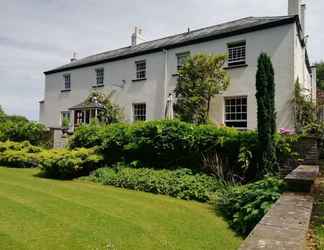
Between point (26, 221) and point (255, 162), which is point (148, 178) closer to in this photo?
point (255, 162)

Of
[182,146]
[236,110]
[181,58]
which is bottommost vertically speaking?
[182,146]

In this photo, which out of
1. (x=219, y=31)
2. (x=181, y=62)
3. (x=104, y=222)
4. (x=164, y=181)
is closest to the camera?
(x=104, y=222)

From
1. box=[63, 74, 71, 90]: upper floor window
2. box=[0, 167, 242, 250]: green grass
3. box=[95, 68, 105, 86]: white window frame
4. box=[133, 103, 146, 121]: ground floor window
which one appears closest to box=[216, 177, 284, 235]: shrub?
box=[0, 167, 242, 250]: green grass

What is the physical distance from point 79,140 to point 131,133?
11.1ft

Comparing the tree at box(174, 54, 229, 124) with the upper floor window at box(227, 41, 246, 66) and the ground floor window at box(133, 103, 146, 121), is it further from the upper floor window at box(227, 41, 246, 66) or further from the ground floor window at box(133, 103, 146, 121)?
the ground floor window at box(133, 103, 146, 121)

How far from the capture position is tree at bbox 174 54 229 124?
14.8 metres

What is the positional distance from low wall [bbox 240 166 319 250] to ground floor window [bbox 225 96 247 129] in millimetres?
9861

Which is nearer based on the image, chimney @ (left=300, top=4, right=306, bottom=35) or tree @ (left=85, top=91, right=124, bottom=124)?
chimney @ (left=300, top=4, right=306, bottom=35)

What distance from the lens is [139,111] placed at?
19406 millimetres

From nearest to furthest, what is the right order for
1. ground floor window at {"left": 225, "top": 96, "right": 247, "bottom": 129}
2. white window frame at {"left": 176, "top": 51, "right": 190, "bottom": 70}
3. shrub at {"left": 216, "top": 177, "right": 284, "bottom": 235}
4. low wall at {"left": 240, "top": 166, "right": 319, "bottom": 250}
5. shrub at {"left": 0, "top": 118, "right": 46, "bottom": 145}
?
1. low wall at {"left": 240, "top": 166, "right": 319, "bottom": 250}
2. shrub at {"left": 216, "top": 177, "right": 284, "bottom": 235}
3. ground floor window at {"left": 225, "top": 96, "right": 247, "bottom": 129}
4. white window frame at {"left": 176, "top": 51, "right": 190, "bottom": 70}
5. shrub at {"left": 0, "top": 118, "right": 46, "bottom": 145}

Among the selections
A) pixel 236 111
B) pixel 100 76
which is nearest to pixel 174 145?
pixel 236 111

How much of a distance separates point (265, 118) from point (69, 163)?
281 inches

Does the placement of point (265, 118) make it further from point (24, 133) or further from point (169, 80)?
point (24, 133)

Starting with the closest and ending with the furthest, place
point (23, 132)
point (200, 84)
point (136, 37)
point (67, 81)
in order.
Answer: point (200, 84) < point (23, 132) < point (136, 37) < point (67, 81)
